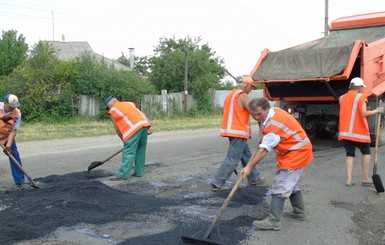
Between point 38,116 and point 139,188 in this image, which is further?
point 38,116

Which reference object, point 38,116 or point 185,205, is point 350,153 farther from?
point 38,116

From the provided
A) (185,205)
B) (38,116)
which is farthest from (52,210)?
(38,116)

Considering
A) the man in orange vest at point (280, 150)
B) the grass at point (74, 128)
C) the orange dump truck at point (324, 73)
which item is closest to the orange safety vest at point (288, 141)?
the man in orange vest at point (280, 150)

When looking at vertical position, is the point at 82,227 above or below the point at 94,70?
below

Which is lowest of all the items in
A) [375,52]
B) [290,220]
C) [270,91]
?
[290,220]

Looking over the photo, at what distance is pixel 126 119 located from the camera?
7.20 meters

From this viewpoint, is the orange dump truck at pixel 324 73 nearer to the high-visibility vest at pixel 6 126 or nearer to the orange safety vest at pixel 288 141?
the orange safety vest at pixel 288 141

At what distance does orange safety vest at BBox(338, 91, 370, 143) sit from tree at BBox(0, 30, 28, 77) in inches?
1122

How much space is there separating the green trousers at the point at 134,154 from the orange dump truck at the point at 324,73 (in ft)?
13.6

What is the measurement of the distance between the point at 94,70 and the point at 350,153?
54.8 feet

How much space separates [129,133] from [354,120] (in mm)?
3518

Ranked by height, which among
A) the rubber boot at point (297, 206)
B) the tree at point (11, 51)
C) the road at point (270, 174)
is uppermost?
the tree at point (11, 51)

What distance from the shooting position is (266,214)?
16.8 feet

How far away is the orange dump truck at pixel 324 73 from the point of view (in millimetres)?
9602
